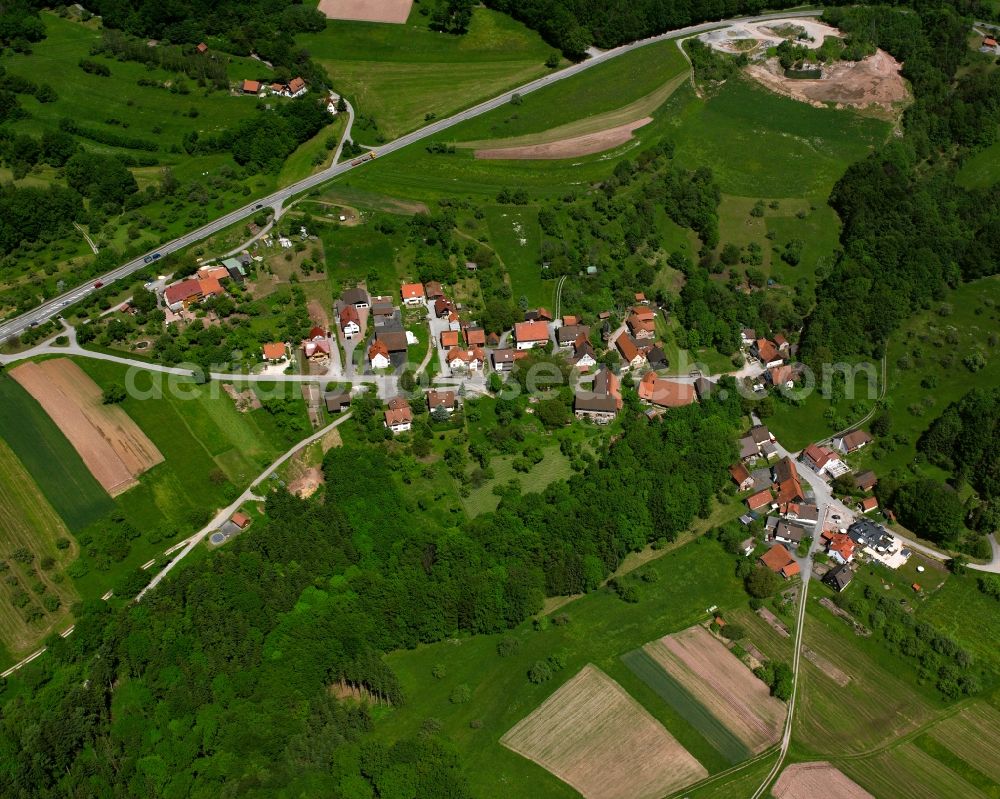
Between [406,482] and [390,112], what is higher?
[390,112]

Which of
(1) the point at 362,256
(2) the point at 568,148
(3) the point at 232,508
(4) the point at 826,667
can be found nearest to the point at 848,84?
(2) the point at 568,148

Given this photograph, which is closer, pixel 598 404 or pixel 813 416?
pixel 598 404

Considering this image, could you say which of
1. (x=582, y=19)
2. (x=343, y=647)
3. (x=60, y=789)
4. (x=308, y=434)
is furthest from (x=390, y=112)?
(x=60, y=789)

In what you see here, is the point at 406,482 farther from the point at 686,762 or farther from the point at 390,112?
the point at 390,112

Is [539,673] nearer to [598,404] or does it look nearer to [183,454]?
[598,404]

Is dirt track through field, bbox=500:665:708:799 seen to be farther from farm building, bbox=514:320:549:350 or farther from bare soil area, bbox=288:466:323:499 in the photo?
farm building, bbox=514:320:549:350

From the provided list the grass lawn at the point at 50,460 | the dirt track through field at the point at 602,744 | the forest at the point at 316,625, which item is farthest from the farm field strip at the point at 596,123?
the dirt track through field at the point at 602,744

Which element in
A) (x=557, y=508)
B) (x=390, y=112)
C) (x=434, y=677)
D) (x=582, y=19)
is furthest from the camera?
(x=582, y=19)

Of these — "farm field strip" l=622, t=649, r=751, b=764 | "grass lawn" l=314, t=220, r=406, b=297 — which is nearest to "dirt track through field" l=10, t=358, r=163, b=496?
"grass lawn" l=314, t=220, r=406, b=297
